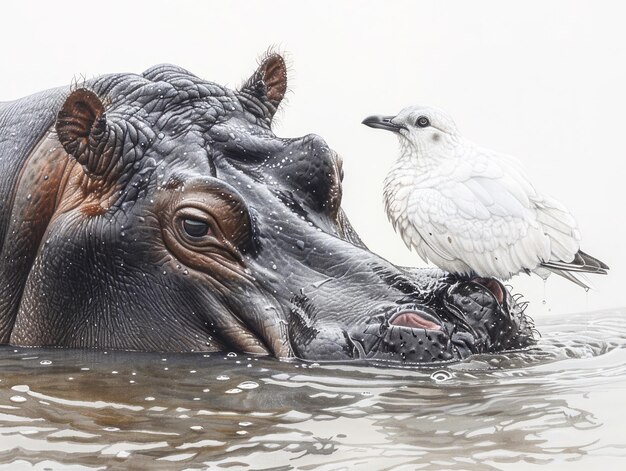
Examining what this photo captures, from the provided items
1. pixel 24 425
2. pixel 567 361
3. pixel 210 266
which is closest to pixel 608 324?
pixel 567 361

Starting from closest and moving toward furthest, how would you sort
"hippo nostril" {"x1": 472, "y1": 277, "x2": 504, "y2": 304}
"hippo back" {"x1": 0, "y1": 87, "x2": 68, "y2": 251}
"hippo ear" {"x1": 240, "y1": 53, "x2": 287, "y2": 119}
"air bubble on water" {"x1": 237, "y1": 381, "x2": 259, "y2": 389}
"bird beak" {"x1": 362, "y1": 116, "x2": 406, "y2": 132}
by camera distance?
"air bubble on water" {"x1": 237, "y1": 381, "x2": 259, "y2": 389}
"hippo nostril" {"x1": 472, "y1": 277, "x2": 504, "y2": 304}
"bird beak" {"x1": 362, "y1": 116, "x2": 406, "y2": 132}
"hippo back" {"x1": 0, "y1": 87, "x2": 68, "y2": 251}
"hippo ear" {"x1": 240, "y1": 53, "x2": 287, "y2": 119}

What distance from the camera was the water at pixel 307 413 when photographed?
3773 mm

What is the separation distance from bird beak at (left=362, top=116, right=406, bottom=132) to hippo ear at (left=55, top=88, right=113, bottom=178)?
1.47 m

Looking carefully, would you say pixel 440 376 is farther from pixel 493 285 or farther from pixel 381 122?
pixel 381 122

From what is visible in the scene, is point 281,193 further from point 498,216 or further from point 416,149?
point 498,216

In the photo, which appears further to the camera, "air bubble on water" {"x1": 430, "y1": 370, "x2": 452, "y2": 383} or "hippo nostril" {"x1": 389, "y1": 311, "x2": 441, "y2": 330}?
"hippo nostril" {"x1": 389, "y1": 311, "x2": 441, "y2": 330}

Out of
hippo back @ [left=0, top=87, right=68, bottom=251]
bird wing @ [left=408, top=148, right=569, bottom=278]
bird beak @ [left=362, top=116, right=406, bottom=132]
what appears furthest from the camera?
hippo back @ [left=0, top=87, right=68, bottom=251]

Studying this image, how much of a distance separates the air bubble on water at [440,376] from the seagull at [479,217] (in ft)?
2.01

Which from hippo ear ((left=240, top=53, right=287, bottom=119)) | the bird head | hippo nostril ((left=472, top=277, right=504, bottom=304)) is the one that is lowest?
hippo nostril ((left=472, top=277, right=504, bottom=304))

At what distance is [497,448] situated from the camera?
3.78 meters

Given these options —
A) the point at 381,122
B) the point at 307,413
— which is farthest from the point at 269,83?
the point at 307,413

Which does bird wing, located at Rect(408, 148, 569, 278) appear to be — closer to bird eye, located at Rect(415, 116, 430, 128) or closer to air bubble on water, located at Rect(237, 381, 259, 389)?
bird eye, located at Rect(415, 116, 430, 128)

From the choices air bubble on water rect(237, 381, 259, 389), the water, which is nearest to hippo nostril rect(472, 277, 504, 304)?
the water

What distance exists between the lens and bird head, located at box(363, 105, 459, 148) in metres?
5.90
